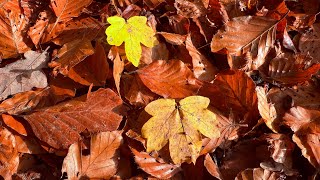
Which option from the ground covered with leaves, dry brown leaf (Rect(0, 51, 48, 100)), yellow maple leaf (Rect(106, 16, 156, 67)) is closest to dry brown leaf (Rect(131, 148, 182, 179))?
the ground covered with leaves

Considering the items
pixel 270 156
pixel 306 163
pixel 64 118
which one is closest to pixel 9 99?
pixel 64 118

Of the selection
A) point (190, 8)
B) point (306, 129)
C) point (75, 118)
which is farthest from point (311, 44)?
point (75, 118)

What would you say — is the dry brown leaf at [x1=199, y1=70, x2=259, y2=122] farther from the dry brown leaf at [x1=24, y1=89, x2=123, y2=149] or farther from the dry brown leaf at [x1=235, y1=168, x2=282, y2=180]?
the dry brown leaf at [x1=24, y1=89, x2=123, y2=149]

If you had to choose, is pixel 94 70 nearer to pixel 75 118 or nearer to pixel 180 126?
pixel 75 118

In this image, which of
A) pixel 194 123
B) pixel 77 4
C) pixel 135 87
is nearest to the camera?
pixel 194 123

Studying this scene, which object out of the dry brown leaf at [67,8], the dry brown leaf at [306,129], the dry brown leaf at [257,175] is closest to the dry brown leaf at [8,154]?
the dry brown leaf at [67,8]

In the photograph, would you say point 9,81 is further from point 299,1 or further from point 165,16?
point 299,1
